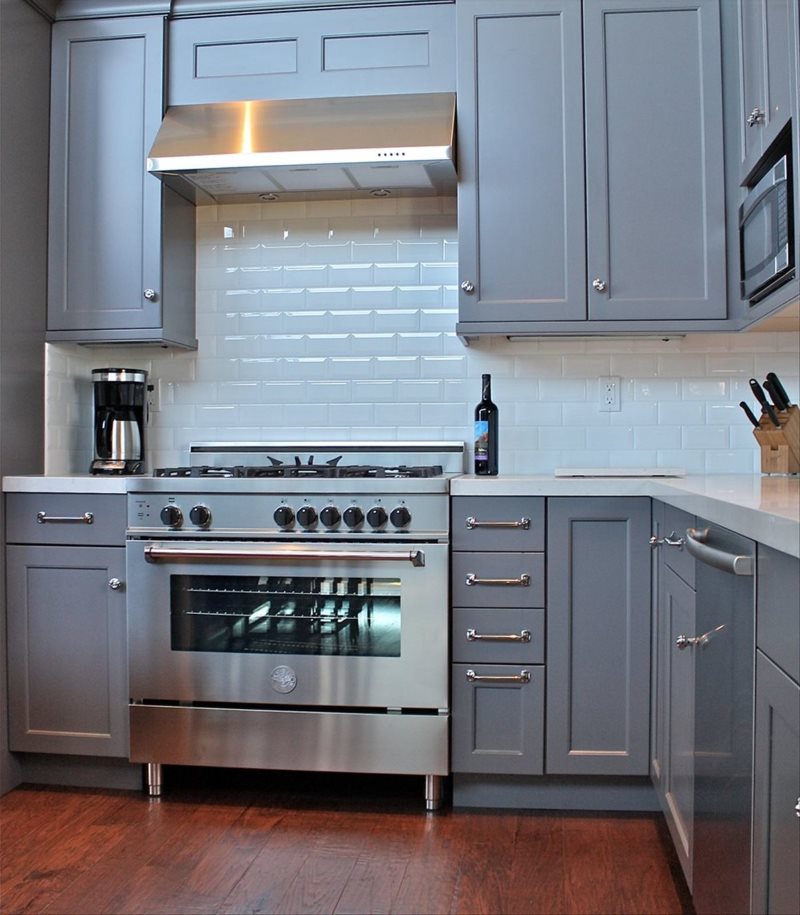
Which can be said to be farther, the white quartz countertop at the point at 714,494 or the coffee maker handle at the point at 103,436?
the coffee maker handle at the point at 103,436

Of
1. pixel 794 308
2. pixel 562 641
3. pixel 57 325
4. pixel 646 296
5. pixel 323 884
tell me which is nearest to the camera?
pixel 323 884

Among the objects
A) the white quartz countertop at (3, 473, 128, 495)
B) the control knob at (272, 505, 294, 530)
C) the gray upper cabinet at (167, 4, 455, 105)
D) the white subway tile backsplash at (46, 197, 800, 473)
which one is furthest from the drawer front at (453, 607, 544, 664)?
the gray upper cabinet at (167, 4, 455, 105)

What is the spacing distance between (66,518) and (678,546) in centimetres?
177

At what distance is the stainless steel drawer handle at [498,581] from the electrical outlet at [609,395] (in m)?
0.83

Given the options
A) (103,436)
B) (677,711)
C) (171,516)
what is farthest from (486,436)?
(103,436)

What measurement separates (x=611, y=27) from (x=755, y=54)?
0.51 m

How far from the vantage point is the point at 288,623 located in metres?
A: 2.65

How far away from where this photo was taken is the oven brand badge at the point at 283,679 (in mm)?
2635

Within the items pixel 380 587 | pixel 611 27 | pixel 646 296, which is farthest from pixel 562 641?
pixel 611 27

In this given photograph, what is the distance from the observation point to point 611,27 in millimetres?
2842

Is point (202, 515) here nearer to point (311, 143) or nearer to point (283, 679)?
point (283, 679)

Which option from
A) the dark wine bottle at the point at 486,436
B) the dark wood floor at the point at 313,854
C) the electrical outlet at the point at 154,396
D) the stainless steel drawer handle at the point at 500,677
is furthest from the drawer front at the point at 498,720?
the electrical outlet at the point at 154,396

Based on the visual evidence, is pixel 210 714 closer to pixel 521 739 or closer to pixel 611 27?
pixel 521 739

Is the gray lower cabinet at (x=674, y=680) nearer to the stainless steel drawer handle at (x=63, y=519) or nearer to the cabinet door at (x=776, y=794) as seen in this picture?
the cabinet door at (x=776, y=794)
